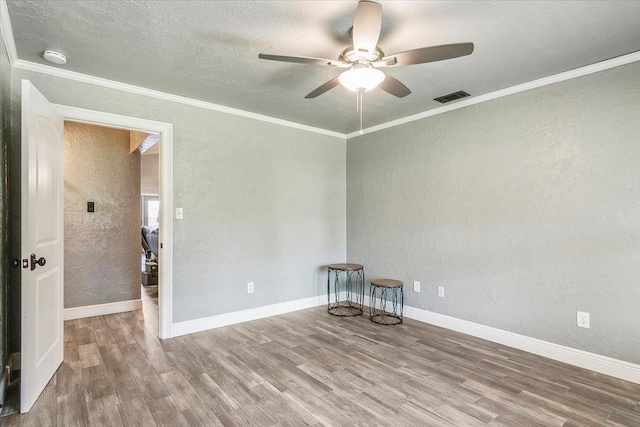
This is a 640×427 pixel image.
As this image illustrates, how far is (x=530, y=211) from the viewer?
3.03m

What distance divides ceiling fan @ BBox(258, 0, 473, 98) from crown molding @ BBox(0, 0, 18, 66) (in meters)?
1.56

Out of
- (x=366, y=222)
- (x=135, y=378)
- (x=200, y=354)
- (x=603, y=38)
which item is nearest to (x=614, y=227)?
(x=603, y=38)

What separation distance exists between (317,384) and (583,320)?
7.48ft

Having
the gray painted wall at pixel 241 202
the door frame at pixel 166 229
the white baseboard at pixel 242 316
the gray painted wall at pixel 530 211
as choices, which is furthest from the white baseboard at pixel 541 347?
the door frame at pixel 166 229

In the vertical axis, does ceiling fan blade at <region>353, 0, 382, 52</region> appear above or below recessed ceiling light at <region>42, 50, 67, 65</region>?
below

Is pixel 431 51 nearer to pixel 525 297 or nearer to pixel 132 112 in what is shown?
pixel 525 297

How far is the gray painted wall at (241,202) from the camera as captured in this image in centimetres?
338

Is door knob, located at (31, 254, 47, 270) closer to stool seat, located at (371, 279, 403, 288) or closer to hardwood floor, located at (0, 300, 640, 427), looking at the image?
hardwood floor, located at (0, 300, 640, 427)

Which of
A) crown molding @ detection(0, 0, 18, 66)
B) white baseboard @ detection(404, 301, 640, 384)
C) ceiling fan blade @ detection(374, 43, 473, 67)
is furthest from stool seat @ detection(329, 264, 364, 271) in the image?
crown molding @ detection(0, 0, 18, 66)

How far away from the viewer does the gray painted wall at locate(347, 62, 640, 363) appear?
255 cm

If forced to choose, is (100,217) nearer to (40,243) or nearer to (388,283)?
(40,243)

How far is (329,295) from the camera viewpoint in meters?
4.66

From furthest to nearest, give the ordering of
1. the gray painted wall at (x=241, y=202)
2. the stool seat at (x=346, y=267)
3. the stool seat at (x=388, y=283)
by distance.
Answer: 1. the stool seat at (x=346, y=267)
2. the stool seat at (x=388, y=283)
3. the gray painted wall at (x=241, y=202)

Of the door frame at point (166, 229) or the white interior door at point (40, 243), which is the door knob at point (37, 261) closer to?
the white interior door at point (40, 243)
